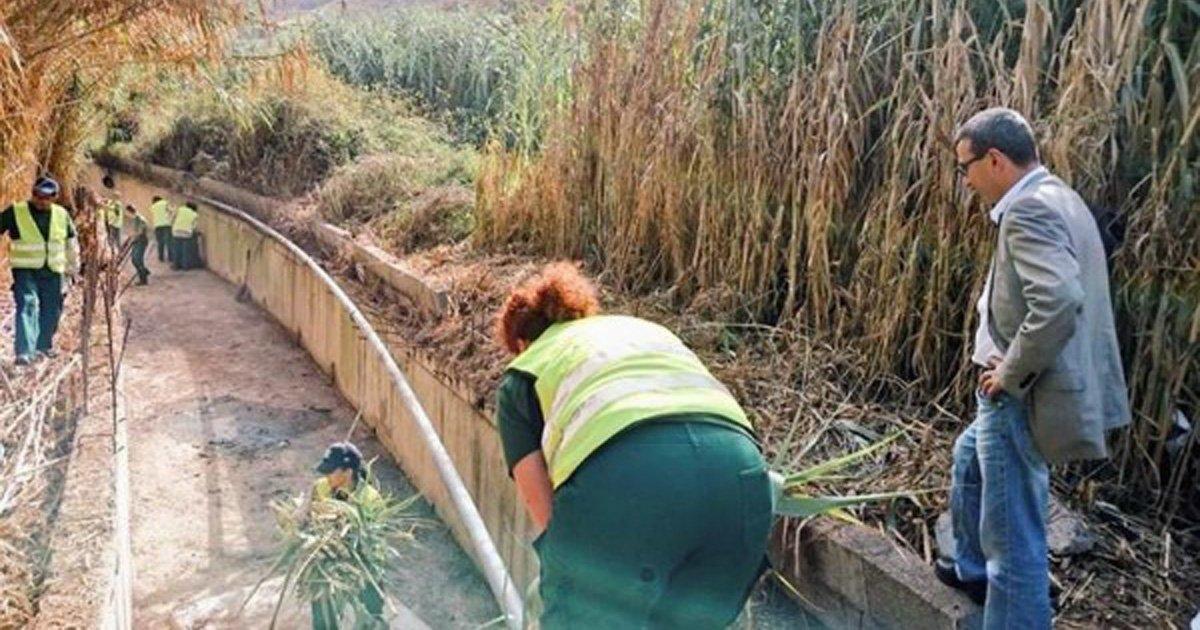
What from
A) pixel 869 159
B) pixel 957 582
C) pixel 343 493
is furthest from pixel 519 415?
pixel 869 159

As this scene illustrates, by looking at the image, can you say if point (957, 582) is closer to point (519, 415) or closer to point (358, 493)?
point (519, 415)

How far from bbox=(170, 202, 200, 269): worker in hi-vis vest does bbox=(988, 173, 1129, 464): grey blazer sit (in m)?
16.8

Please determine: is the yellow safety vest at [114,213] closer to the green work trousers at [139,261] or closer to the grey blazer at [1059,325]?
the green work trousers at [139,261]

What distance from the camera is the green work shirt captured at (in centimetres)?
221

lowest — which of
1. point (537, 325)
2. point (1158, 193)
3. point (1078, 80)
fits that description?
point (537, 325)

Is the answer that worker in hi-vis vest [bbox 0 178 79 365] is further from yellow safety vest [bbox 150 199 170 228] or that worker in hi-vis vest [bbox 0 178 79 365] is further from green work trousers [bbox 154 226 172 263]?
green work trousers [bbox 154 226 172 263]

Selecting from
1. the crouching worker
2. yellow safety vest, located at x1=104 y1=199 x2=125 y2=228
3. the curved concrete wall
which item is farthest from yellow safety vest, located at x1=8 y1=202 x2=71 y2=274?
yellow safety vest, located at x1=104 y1=199 x2=125 y2=228

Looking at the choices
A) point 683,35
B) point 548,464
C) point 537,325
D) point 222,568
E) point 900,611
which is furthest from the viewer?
point 222,568

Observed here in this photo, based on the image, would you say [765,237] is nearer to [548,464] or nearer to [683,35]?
[683,35]

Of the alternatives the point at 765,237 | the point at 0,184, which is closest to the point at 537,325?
the point at 765,237

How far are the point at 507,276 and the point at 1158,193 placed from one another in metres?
4.73

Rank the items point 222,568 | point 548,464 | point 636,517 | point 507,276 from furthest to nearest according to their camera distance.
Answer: point 507,276
point 222,568
point 548,464
point 636,517

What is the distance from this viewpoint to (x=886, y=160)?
416 cm

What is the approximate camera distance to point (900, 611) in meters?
2.77
